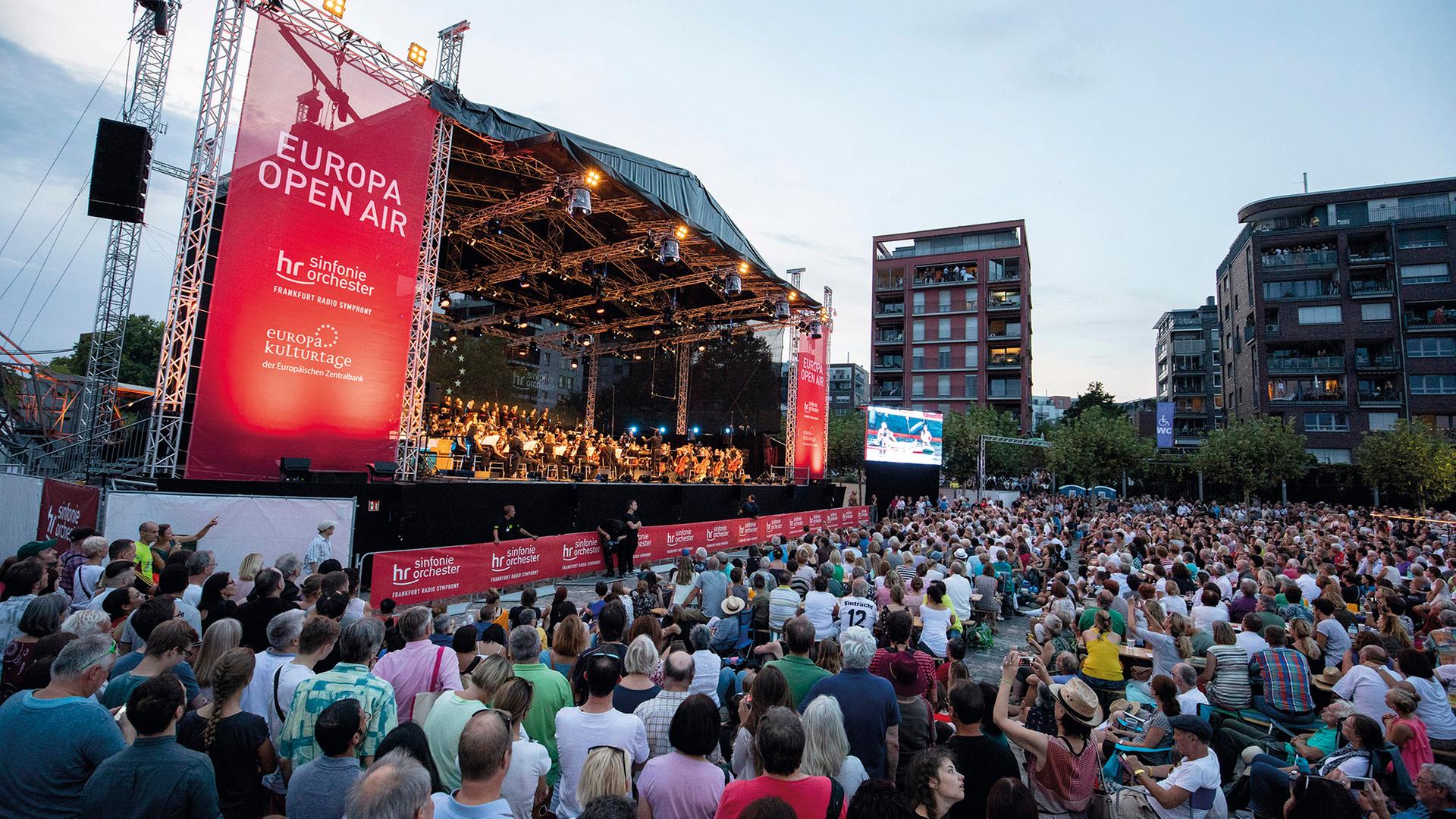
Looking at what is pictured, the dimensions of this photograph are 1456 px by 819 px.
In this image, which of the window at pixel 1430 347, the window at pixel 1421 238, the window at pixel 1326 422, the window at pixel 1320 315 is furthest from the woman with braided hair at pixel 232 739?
the window at pixel 1421 238

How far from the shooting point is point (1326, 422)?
128 feet

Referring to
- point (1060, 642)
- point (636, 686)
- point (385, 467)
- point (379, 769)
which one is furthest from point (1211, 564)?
point (385, 467)

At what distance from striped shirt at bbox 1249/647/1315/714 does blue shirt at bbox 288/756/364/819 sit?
650cm

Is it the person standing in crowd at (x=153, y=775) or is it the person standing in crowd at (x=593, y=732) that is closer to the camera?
the person standing in crowd at (x=153, y=775)

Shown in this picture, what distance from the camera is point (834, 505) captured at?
2805 centimetres

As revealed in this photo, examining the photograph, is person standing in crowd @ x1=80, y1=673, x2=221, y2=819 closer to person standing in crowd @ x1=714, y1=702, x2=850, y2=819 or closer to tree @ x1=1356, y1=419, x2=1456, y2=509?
person standing in crowd @ x1=714, y1=702, x2=850, y2=819

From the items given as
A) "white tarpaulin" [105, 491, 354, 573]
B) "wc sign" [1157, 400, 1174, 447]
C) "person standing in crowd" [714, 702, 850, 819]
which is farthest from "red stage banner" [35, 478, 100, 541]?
"wc sign" [1157, 400, 1174, 447]

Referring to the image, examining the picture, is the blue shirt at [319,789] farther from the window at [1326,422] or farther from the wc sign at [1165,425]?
the window at [1326,422]

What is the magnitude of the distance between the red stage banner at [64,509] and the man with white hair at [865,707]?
31.9 ft

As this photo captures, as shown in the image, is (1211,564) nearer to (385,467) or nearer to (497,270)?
(385,467)

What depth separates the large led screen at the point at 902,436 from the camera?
27.1 m

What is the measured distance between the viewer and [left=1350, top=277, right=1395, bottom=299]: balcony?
3847 centimetres

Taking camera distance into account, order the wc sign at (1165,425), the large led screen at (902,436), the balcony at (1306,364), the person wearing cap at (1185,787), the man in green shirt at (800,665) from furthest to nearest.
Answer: the balcony at (1306,364), the wc sign at (1165,425), the large led screen at (902,436), the man in green shirt at (800,665), the person wearing cap at (1185,787)

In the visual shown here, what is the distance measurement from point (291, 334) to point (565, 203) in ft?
23.8
